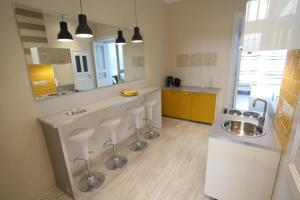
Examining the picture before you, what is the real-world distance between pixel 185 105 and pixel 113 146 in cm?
218

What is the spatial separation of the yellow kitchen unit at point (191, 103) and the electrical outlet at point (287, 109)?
2.21 meters

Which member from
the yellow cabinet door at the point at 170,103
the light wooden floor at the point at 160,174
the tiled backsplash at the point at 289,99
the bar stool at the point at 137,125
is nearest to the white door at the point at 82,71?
the bar stool at the point at 137,125

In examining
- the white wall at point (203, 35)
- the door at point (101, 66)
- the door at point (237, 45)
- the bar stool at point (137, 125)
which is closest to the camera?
the door at point (101, 66)

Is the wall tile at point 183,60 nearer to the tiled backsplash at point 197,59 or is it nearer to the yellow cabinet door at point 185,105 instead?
the tiled backsplash at point 197,59

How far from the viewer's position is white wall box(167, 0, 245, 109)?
3.55 meters

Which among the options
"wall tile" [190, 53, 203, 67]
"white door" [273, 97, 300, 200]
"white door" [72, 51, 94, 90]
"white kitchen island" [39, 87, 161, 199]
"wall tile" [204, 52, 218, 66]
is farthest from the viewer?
"wall tile" [190, 53, 203, 67]

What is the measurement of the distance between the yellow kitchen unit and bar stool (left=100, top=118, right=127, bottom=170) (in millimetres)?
1995

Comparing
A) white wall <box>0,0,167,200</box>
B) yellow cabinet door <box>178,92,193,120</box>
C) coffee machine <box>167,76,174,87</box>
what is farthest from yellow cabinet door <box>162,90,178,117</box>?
white wall <box>0,0,167,200</box>

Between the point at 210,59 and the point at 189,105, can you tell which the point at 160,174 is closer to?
the point at 189,105

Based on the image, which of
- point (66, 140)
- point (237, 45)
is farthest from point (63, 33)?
point (237, 45)

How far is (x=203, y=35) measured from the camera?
3.85 m

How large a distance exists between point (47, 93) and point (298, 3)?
240 cm

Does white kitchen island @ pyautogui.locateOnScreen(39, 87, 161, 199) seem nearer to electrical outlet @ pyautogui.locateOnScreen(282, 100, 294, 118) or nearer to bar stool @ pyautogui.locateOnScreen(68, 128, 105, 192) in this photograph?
bar stool @ pyautogui.locateOnScreen(68, 128, 105, 192)

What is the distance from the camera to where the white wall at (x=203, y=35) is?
3.55 metres
